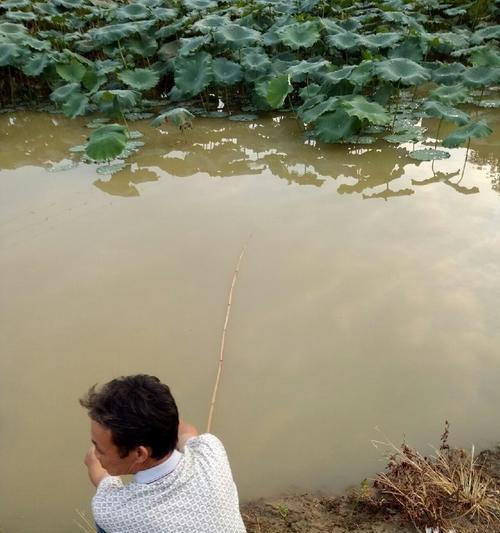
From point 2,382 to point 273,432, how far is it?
144cm

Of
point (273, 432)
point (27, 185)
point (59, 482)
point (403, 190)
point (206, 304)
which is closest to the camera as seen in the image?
point (59, 482)

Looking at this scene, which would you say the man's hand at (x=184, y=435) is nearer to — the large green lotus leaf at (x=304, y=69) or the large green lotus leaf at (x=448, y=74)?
the large green lotus leaf at (x=304, y=69)

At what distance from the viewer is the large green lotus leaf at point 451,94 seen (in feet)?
18.1

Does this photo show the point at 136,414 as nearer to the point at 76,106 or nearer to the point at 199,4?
the point at 76,106

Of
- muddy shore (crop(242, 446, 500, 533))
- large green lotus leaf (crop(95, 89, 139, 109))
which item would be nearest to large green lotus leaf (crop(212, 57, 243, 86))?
large green lotus leaf (crop(95, 89, 139, 109))

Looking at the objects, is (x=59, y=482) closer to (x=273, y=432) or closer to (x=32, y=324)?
(x=273, y=432)

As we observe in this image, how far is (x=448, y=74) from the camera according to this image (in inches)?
249

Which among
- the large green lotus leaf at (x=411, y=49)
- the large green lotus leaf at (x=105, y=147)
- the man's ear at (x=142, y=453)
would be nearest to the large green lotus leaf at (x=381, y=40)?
the large green lotus leaf at (x=411, y=49)

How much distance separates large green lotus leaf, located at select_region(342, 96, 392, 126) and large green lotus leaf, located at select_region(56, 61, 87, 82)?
3.61m

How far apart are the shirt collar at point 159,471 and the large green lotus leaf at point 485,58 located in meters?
6.13

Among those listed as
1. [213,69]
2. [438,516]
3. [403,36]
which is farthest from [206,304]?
[403,36]

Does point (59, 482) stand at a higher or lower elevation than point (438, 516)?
lower

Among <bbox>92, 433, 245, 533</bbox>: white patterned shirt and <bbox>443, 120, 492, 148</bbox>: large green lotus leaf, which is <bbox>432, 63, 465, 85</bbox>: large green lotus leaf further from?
<bbox>92, 433, 245, 533</bbox>: white patterned shirt

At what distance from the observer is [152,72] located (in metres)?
6.75
